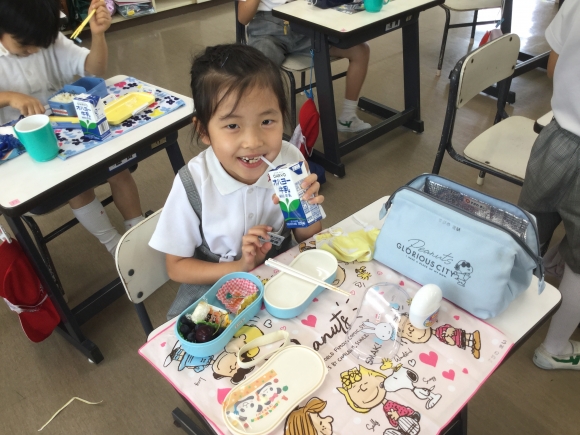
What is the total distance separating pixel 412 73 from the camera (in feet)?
8.84

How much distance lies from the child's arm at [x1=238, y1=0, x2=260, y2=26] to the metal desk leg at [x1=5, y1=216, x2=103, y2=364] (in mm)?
1685

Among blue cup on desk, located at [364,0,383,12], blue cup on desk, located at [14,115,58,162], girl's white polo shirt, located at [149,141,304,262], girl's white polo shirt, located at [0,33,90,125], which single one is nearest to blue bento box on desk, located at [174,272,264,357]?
girl's white polo shirt, located at [149,141,304,262]

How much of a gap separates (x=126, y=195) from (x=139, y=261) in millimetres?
936

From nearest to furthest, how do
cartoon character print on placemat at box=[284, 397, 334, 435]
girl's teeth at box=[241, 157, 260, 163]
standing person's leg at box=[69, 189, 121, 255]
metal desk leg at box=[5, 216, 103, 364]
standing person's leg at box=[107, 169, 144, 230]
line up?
cartoon character print on placemat at box=[284, 397, 334, 435] < girl's teeth at box=[241, 157, 260, 163] < metal desk leg at box=[5, 216, 103, 364] < standing person's leg at box=[69, 189, 121, 255] < standing person's leg at box=[107, 169, 144, 230]

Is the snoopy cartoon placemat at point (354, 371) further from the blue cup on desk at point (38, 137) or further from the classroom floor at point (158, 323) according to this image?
the blue cup on desk at point (38, 137)

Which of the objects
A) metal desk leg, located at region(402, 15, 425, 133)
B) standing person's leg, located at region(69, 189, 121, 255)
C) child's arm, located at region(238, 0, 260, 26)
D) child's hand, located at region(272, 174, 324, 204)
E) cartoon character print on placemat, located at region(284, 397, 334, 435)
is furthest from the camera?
metal desk leg, located at region(402, 15, 425, 133)

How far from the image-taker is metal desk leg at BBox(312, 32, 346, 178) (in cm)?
219

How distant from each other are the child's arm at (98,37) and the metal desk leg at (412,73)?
5.31ft

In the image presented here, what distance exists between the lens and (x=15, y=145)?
1.31 metres

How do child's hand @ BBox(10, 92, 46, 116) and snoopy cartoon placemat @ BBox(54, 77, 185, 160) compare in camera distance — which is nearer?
snoopy cartoon placemat @ BBox(54, 77, 185, 160)

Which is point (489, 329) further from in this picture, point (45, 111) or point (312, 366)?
point (45, 111)

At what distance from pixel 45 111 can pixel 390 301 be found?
4.31 feet

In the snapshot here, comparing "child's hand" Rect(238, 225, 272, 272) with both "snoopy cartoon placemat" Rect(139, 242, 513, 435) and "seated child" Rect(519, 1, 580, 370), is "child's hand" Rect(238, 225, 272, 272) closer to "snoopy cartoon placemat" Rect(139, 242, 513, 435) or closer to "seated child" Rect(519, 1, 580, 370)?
"snoopy cartoon placemat" Rect(139, 242, 513, 435)

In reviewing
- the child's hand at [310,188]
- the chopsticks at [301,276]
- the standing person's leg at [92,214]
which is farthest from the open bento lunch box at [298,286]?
the standing person's leg at [92,214]
